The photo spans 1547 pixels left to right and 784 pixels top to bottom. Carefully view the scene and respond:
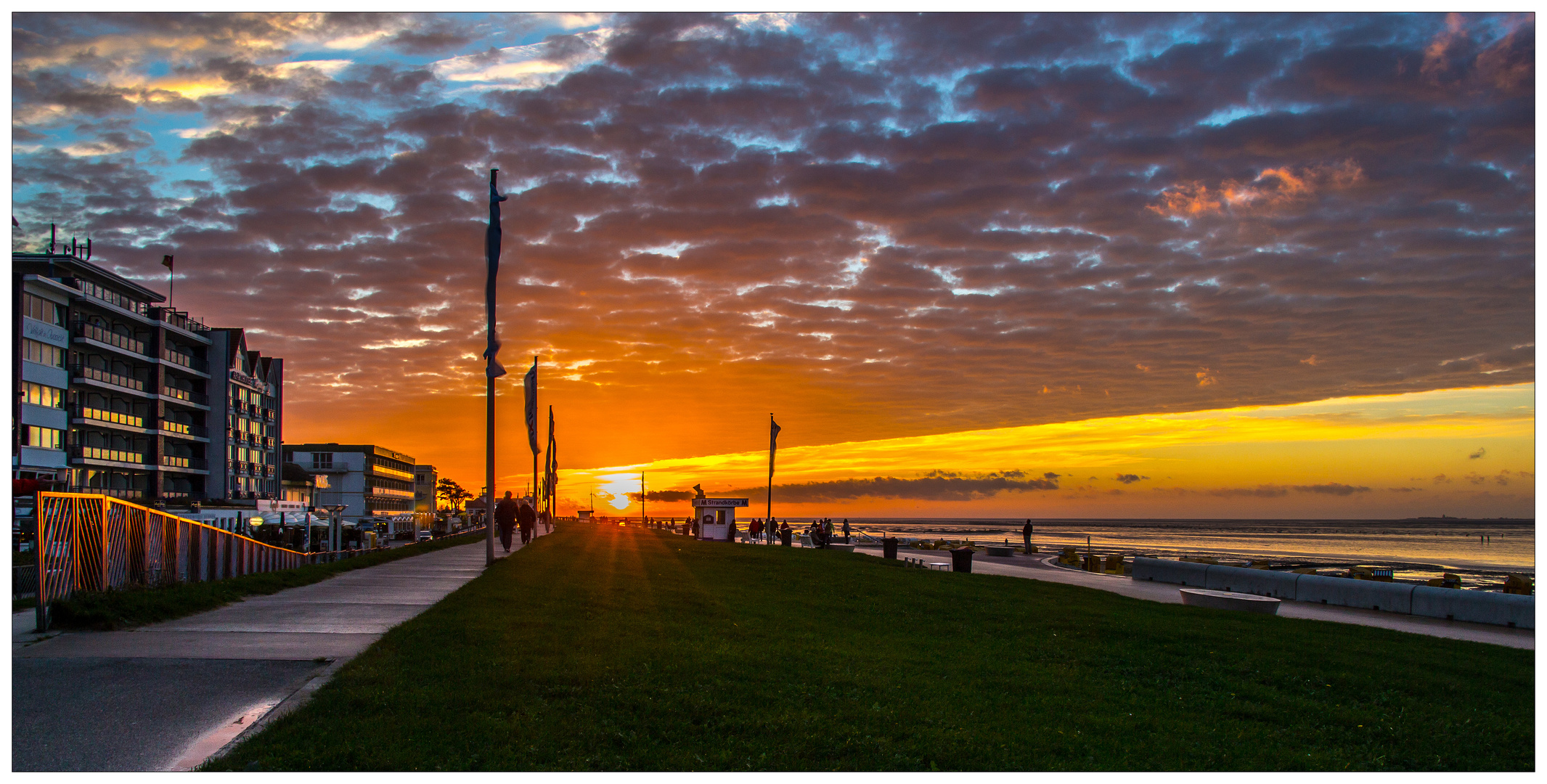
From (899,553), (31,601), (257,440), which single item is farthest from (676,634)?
(257,440)

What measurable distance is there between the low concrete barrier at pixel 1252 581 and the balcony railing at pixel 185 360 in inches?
2871

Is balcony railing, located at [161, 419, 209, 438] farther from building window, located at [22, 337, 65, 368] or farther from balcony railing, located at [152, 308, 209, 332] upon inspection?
building window, located at [22, 337, 65, 368]

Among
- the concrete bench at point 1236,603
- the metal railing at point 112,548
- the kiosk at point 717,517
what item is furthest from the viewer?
the kiosk at point 717,517

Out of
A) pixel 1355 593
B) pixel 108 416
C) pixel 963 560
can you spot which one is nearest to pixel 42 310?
pixel 108 416

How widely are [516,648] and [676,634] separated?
1.99 m

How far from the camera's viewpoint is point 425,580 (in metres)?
17.4

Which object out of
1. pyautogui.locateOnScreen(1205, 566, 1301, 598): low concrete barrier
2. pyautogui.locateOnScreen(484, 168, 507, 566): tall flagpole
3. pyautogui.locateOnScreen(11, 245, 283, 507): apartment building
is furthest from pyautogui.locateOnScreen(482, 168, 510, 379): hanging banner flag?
pyautogui.locateOnScreen(11, 245, 283, 507): apartment building

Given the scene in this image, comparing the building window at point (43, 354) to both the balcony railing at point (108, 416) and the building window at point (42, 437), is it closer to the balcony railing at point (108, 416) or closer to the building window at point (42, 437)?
the balcony railing at point (108, 416)

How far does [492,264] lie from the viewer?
20688 mm

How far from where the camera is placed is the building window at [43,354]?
53625 millimetres

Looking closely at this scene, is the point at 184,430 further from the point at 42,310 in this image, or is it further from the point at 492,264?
the point at 492,264

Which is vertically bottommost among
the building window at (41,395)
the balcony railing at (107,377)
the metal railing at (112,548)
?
the metal railing at (112,548)

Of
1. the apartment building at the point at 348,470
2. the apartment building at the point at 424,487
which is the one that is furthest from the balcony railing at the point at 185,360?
the apartment building at the point at 424,487
